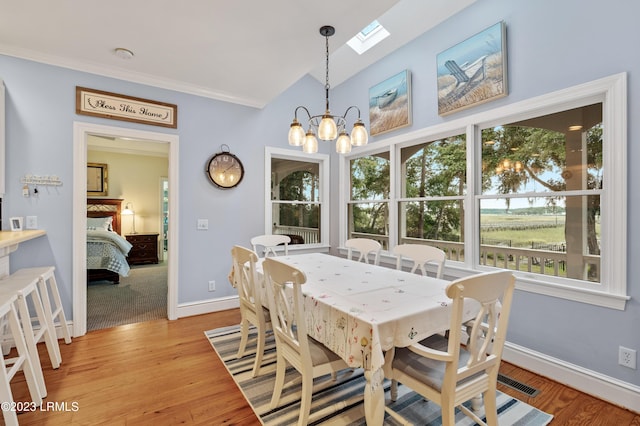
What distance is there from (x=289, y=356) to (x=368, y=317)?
0.63 meters

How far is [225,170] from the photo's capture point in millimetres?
3693

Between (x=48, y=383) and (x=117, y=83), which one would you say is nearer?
(x=48, y=383)

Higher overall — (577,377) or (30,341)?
(30,341)

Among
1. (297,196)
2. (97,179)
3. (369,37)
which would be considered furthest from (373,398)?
(97,179)

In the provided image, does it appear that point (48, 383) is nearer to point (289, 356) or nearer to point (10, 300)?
point (10, 300)

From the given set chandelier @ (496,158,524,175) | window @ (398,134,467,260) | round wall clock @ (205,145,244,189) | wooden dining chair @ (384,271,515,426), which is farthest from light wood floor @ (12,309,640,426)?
round wall clock @ (205,145,244,189)

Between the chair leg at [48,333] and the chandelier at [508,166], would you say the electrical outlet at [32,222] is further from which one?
the chandelier at [508,166]

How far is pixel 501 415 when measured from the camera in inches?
70.9

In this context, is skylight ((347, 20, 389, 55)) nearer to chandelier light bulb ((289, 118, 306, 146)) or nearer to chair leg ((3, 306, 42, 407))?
chandelier light bulb ((289, 118, 306, 146))

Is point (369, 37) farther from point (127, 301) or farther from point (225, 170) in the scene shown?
point (127, 301)

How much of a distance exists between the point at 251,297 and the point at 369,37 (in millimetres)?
3302

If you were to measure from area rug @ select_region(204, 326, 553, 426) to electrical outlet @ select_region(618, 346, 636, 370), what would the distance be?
25.1 inches

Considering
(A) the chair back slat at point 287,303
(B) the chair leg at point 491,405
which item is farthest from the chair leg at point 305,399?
(B) the chair leg at point 491,405

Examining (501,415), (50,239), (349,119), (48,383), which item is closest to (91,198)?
(50,239)
